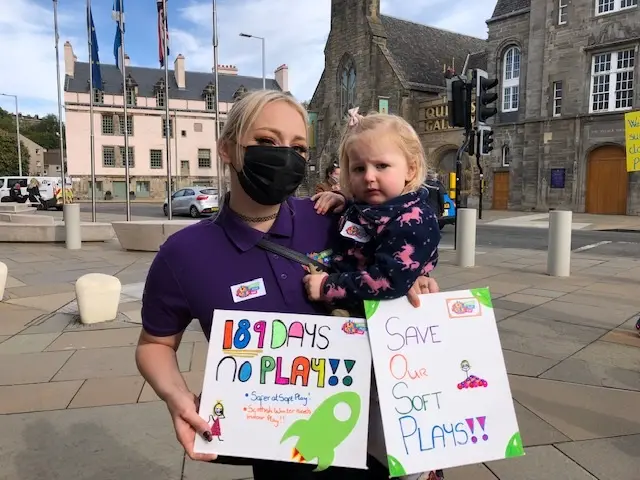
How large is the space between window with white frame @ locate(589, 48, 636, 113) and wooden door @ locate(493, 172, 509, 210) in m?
5.78

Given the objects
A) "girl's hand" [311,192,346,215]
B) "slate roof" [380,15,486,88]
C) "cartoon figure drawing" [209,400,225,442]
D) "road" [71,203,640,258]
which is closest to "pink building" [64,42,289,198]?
"slate roof" [380,15,486,88]

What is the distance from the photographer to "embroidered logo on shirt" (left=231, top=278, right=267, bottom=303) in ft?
4.98

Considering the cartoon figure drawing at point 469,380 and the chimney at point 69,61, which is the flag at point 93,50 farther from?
the chimney at point 69,61

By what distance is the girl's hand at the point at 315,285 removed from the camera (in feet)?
4.96

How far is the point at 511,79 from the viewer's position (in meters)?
29.8

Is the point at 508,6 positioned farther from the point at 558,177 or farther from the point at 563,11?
the point at 558,177

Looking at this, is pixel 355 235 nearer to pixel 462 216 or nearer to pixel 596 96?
pixel 462 216

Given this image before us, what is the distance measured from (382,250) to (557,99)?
2953 cm

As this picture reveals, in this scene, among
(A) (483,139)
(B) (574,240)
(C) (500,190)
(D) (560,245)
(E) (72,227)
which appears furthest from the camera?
(C) (500,190)

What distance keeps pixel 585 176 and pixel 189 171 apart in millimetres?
42056

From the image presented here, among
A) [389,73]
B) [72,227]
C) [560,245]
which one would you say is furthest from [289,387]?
[389,73]

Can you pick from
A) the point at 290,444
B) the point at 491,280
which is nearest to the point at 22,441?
the point at 290,444

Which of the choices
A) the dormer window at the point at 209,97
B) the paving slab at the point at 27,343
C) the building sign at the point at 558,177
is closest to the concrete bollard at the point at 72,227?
the paving slab at the point at 27,343

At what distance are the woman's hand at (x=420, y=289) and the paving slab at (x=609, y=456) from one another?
201 centimetres
